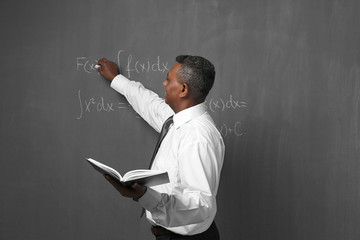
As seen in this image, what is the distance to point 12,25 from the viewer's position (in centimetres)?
246

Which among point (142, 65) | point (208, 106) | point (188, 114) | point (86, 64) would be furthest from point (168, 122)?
point (86, 64)

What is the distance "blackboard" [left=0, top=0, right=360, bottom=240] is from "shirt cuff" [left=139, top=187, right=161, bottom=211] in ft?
3.24

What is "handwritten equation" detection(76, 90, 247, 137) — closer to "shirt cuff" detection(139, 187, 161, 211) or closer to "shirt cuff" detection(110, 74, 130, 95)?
"shirt cuff" detection(110, 74, 130, 95)

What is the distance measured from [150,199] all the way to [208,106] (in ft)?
3.36

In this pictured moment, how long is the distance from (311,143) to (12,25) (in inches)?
68.4

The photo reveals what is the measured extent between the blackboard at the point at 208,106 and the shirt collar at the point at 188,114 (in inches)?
18.3

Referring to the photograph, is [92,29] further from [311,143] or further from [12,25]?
[311,143]

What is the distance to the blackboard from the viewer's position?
2189 mm

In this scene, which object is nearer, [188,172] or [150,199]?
[150,199]

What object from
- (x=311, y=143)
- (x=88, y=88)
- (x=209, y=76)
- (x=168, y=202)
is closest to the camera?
(x=168, y=202)

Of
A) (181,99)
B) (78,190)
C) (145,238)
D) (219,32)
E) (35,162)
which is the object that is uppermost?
(219,32)

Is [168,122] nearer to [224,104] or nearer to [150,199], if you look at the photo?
[224,104]

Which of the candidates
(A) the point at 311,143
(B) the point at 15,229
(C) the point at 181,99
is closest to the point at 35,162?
(B) the point at 15,229

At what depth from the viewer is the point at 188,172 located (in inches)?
59.7
